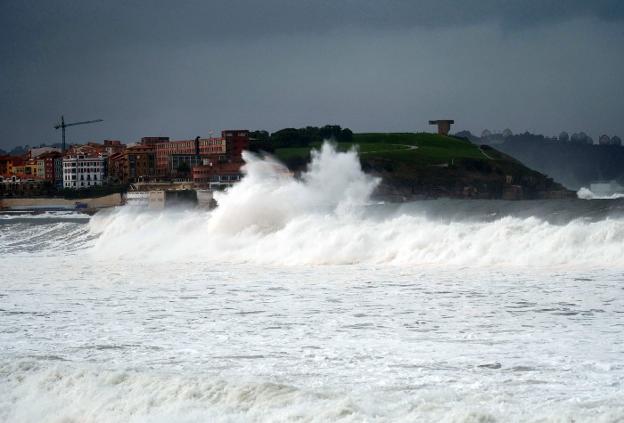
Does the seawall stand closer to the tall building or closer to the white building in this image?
the tall building

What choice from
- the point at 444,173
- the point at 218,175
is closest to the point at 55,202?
the point at 218,175

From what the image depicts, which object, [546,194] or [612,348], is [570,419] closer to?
[612,348]

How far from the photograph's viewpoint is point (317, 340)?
43.7 feet

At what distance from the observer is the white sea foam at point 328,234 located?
926 inches

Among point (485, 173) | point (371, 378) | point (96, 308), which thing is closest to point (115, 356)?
point (371, 378)

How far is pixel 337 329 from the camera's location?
14.2 metres

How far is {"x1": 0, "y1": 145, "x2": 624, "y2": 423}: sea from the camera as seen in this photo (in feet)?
32.5

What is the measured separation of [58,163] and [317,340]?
12714 centimetres

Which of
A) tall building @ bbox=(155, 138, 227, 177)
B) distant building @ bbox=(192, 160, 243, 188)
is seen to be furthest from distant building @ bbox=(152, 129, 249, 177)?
distant building @ bbox=(192, 160, 243, 188)

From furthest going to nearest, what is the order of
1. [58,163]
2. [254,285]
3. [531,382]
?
[58,163] → [254,285] → [531,382]

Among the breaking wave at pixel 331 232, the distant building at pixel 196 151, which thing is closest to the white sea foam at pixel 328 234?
the breaking wave at pixel 331 232

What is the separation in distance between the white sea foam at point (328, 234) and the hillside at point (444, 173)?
54354 mm

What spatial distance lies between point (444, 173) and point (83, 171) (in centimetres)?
5016

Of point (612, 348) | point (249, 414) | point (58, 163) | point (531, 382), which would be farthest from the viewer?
point (58, 163)
